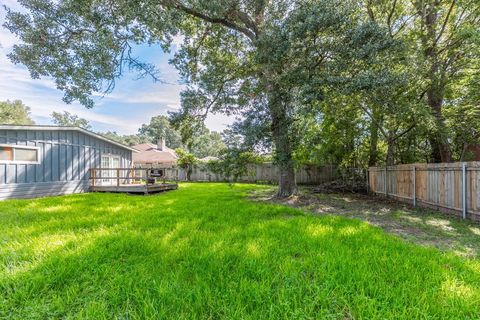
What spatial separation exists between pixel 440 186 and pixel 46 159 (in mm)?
13816

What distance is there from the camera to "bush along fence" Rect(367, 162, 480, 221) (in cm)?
528

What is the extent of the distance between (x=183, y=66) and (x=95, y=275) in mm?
8911

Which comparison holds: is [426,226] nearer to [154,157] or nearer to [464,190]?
[464,190]

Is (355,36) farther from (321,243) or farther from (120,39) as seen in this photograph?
(120,39)

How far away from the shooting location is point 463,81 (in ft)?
27.5

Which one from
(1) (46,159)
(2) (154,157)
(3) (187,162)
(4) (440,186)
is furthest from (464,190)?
(2) (154,157)

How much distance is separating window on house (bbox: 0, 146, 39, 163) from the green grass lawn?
19.6ft

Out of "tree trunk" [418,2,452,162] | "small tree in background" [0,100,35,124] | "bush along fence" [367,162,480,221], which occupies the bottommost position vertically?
"bush along fence" [367,162,480,221]

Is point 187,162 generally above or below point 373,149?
below

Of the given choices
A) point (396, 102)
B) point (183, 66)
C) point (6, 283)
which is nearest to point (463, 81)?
point (396, 102)

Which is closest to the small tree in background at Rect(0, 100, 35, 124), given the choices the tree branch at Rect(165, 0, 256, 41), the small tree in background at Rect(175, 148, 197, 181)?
the small tree in background at Rect(175, 148, 197, 181)

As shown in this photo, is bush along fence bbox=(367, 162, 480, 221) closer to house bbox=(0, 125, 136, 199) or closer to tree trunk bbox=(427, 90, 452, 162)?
tree trunk bbox=(427, 90, 452, 162)

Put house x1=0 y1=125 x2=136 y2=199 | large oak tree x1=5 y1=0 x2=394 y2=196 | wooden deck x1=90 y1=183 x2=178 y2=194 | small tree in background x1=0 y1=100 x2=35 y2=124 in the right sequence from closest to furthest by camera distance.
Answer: large oak tree x1=5 y1=0 x2=394 y2=196 < house x1=0 y1=125 x2=136 y2=199 < wooden deck x1=90 y1=183 x2=178 y2=194 < small tree in background x1=0 y1=100 x2=35 y2=124

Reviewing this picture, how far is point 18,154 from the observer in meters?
8.55
